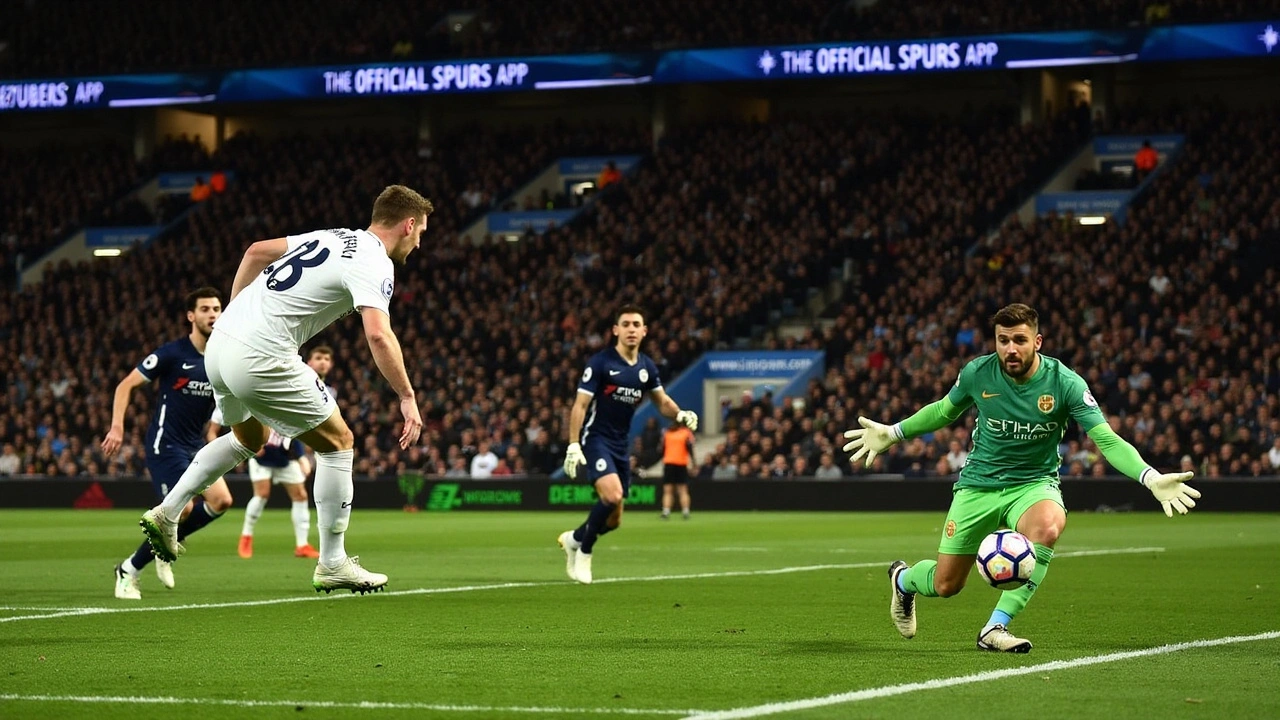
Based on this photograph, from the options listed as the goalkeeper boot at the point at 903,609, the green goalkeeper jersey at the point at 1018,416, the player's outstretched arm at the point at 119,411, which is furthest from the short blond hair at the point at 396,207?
the player's outstretched arm at the point at 119,411

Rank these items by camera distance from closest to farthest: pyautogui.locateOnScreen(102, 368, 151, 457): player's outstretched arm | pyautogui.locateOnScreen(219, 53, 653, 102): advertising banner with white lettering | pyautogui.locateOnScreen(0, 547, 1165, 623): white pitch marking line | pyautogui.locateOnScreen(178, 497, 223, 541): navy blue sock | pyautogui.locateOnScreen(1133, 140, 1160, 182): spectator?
pyautogui.locateOnScreen(0, 547, 1165, 623): white pitch marking line → pyautogui.locateOnScreen(102, 368, 151, 457): player's outstretched arm → pyautogui.locateOnScreen(178, 497, 223, 541): navy blue sock → pyautogui.locateOnScreen(1133, 140, 1160, 182): spectator → pyautogui.locateOnScreen(219, 53, 653, 102): advertising banner with white lettering

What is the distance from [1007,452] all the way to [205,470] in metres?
5.06

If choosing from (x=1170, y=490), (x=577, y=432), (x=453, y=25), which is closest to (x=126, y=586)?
(x=577, y=432)

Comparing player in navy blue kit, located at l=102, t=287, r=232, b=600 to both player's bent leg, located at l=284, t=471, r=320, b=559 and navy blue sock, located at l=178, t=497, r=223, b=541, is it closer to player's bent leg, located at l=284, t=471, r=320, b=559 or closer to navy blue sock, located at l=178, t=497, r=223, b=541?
navy blue sock, located at l=178, t=497, r=223, b=541

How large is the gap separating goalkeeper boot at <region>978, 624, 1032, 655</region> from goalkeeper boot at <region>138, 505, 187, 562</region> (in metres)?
5.11

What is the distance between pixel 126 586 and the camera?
557 inches

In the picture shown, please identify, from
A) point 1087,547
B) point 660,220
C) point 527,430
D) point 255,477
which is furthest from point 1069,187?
point 255,477

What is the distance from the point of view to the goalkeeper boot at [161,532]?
38.0 feet

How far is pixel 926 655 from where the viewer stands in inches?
396

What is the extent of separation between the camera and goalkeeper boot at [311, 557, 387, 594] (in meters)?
10.7

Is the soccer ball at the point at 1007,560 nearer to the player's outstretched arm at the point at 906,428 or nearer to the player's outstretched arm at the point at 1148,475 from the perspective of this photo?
the player's outstretched arm at the point at 1148,475

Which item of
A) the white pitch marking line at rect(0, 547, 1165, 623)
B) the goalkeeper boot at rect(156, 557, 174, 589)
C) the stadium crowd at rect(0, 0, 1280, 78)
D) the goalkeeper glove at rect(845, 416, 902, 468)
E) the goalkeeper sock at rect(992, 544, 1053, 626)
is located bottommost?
the white pitch marking line at rect(0, 547, 1165, 623)

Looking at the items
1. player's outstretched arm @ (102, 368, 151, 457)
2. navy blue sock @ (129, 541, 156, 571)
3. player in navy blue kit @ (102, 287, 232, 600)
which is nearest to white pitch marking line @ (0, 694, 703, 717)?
navy blue sock @ (129, 541, 156, 571)

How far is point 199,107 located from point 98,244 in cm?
611
